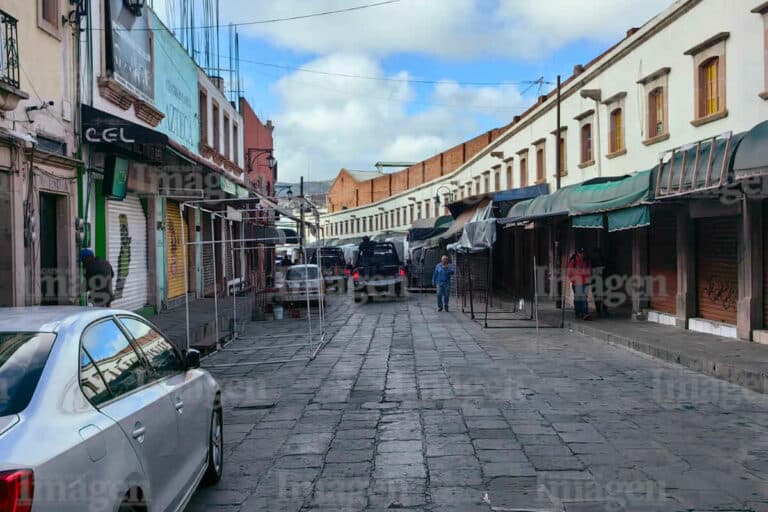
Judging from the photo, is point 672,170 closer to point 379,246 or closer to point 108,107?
point 108,107

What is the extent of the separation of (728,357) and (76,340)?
9.44 m

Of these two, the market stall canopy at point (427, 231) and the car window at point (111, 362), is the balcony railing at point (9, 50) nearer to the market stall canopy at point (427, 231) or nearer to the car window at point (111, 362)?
the car window at point (111, 362)

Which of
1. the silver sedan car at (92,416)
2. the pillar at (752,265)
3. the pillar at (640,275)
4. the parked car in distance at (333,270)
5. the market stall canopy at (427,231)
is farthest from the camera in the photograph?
the market stall canopy at (427,231)

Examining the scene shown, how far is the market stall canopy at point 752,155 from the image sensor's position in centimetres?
919

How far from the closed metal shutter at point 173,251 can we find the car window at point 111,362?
49.5 feet

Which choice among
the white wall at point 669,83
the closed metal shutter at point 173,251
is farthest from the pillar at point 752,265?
the closed metal shutter at point 173,251

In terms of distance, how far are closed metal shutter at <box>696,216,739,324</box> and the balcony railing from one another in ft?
39.6

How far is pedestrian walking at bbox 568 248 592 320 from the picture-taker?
53.1ft

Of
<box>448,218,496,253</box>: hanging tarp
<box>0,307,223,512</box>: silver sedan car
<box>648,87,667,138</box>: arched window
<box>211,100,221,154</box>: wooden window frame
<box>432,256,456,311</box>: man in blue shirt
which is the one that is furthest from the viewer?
<box>211,100,221,154</box>: wooden window frame

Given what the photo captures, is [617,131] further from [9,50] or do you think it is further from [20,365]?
[20,365]

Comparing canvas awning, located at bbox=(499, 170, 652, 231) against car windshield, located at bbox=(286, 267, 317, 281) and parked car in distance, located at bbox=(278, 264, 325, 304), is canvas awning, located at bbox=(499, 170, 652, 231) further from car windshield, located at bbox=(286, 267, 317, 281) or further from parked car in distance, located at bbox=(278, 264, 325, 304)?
car windshield, located at bbox=(286, 267, 317, 281)

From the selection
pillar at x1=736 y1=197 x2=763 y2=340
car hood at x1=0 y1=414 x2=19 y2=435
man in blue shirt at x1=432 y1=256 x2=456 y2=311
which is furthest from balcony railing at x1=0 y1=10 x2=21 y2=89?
man in blue shirt at x1=432 y1=256 x2=456 y2=311

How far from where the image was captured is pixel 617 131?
18.8 m

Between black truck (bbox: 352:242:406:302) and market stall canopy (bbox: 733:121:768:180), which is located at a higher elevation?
market stall canopy (bbox: 733:121:768:180)
